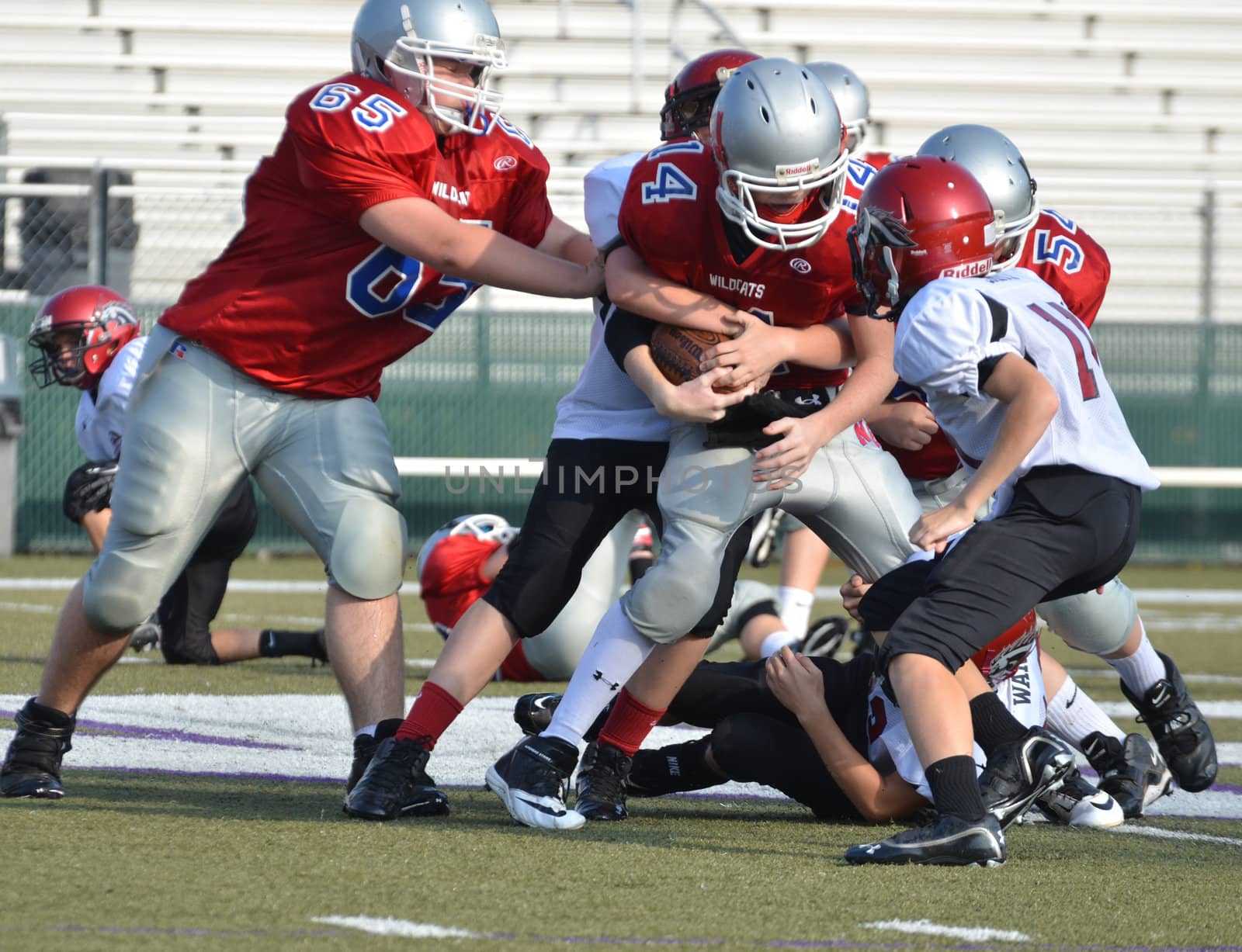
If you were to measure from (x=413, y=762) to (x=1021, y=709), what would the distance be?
1324mm

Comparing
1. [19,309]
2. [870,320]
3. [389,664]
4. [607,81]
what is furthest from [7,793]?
[607,81]

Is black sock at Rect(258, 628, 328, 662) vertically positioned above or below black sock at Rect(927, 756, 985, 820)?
below

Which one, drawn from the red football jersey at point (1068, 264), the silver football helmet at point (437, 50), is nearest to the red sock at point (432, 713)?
the silver football helmet at point (437, 50)

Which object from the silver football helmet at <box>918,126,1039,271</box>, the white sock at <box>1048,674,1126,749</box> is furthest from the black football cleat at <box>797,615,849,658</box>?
the silver football helmet at <box>918,126,1039,271</box>

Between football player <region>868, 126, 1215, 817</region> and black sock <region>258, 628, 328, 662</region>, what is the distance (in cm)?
241

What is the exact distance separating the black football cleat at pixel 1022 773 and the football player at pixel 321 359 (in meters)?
1.05

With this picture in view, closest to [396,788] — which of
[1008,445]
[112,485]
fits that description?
[1008,445]

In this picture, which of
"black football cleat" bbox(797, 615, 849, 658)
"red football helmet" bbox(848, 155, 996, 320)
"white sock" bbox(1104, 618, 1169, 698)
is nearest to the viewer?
"red football helmet" bbox(848, 155, 996, 320)

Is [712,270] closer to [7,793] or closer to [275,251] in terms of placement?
[275,251]

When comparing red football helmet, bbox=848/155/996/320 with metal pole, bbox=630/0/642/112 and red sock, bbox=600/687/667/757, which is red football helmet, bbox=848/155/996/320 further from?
metal pole, bbox=630/0/642/112

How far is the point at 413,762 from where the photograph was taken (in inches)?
130

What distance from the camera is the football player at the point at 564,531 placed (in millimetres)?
3283

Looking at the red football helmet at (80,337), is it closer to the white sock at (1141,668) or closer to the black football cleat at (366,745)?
the black football cleat at (366,745)

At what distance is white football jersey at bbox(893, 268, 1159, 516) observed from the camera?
300 cm
